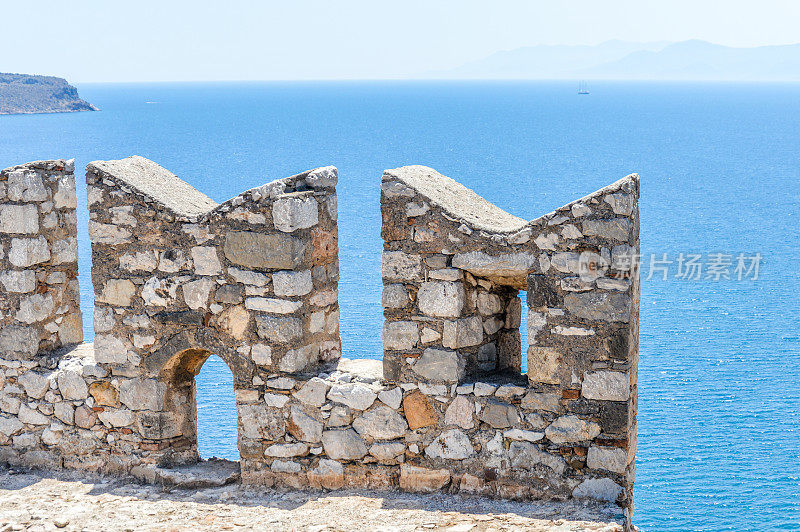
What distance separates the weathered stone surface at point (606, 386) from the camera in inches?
285

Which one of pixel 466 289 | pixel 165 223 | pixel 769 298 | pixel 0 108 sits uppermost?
pixel 0 108

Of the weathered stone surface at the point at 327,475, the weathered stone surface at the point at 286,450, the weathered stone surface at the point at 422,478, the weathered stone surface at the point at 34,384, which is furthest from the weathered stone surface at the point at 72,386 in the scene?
the weathered stone surface at the point at 422,478

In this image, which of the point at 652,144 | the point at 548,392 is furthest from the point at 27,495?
the point at 652,144

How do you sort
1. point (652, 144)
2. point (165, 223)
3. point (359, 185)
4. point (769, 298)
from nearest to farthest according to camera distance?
1. point (165, 223)
2. point (769, 298)
3. point (359, 185)
4. point (652, 144)

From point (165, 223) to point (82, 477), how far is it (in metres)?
2.59

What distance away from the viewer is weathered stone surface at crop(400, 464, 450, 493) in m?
7.89

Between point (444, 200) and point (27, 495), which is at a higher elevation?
point (444, 200)

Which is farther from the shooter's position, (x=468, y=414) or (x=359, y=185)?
(x=359, y=185)

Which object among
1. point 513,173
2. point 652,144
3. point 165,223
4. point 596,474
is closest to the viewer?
point 596,474

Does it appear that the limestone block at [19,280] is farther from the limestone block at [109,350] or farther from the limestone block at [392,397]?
the limestone block at [392,397]

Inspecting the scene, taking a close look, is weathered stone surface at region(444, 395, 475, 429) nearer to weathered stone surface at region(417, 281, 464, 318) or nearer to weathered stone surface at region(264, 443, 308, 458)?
weathered stone surface at region(417, 281, 464, 318)

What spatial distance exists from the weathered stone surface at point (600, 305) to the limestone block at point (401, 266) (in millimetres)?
1230

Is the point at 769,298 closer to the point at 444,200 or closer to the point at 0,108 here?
the point at 444,200

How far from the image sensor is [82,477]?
29.5ft
